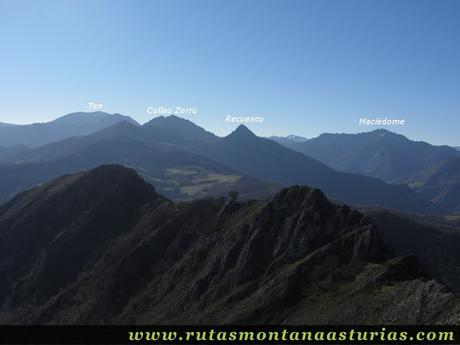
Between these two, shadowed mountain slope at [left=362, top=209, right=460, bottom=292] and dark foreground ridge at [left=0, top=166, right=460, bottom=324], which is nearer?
dark foreground ridge at [left=0, top=166, right=460, bottom=324]

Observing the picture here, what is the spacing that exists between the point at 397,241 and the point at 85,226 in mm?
116248

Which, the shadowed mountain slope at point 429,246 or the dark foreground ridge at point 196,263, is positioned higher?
the dark foreground ridge at point 196,263

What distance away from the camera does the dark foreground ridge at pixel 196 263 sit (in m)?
64.3

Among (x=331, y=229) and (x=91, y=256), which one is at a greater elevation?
(x=331, y=229)

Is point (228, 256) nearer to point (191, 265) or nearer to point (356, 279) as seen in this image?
point (191, 265)

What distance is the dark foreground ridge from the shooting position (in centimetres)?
6431

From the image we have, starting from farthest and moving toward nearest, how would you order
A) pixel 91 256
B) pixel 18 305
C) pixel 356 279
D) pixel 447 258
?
pixel 447 258 → pixel 91 256 → pixel 18 305 → pixel 356 279

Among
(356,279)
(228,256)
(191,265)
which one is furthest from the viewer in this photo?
(191,265)

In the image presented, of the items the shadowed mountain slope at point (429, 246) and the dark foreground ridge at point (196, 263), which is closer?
the dark foreground ridge at point (196, 263)

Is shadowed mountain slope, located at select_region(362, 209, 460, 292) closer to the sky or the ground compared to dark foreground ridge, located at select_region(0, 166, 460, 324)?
closer to the ground

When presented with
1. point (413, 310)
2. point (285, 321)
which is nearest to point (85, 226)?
point (285, 321)

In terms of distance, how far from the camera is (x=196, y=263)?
306 feet

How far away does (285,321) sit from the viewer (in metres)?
63.9

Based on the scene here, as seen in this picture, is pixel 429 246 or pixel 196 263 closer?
pixel 196 263
